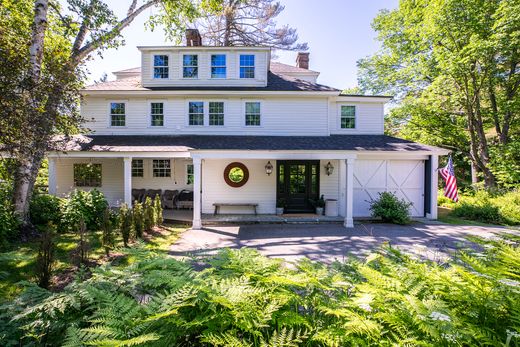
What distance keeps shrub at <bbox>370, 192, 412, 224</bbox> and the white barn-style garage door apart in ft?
3.05

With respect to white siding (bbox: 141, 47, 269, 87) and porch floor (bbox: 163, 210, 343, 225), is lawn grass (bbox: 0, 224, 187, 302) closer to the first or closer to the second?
porch floor (bbox: 163, 210, 343, 225)

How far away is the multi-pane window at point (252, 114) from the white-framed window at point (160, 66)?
4.88m

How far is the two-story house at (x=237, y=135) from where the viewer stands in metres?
12.4

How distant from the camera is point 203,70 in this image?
1365cm

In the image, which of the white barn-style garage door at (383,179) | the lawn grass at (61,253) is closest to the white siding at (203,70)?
the white barn-style garage door at (383,179)

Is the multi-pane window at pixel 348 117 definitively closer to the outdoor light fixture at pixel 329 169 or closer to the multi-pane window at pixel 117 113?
the outdoor light fixture at pixel 329 169

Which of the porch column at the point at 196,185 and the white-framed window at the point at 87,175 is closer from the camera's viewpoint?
the porch column at the point at 196,185

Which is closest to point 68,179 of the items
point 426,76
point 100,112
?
point 100,112

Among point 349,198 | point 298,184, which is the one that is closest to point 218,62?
point 298,184

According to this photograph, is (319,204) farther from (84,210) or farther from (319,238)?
(84,210)

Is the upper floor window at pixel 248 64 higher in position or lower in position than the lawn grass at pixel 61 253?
A: higher

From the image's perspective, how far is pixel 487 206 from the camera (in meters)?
12.2

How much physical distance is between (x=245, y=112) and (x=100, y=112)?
7.60m

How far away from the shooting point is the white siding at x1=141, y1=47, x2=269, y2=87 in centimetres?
1359
